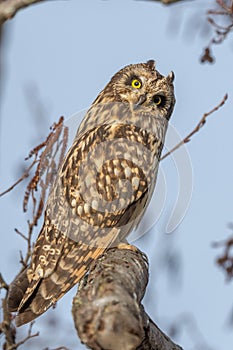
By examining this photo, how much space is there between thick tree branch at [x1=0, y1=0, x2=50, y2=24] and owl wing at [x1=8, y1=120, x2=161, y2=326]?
71.6 inches

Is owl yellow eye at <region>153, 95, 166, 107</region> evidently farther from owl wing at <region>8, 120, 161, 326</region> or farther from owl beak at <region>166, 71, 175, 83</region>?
owl wing at <region>8, 120, 161, 326</region>

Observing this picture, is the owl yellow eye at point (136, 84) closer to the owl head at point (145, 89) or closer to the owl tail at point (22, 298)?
the owl head at point (145, 89)

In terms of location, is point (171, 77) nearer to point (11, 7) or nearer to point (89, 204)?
point (89, 204)

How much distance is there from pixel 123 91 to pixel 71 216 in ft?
3.32

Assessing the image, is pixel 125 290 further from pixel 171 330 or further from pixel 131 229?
pixel 171 330

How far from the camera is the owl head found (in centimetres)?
462

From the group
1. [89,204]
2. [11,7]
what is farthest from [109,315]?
[89,204]

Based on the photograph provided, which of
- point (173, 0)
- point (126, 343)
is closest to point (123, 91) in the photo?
point (173, 0)

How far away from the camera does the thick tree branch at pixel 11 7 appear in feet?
8.00

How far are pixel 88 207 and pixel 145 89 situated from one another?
929 mm

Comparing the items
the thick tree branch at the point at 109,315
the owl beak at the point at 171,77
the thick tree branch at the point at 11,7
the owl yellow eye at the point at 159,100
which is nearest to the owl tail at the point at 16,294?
the thick tree branch at the point at 109,315

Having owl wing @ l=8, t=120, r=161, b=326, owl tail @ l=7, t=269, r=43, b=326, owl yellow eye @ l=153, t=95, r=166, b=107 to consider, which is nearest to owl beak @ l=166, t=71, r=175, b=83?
owl yellow eye @ l=153, t=95, r=166, b=107

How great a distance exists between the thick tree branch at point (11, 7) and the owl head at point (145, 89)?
2176 mm

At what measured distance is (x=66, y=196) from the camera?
419 centimetres
